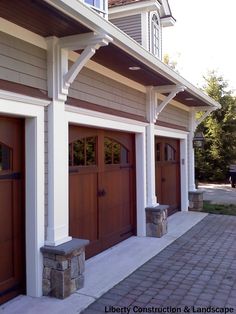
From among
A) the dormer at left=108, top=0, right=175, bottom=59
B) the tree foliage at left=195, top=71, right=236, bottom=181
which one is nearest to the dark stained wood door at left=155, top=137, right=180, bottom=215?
the dormer at left=108, top=0, right=175, bottom=59

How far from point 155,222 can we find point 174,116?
3429 mm

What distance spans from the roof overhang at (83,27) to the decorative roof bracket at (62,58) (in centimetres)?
9

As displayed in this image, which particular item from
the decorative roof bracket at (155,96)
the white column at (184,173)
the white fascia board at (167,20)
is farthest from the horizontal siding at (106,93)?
the white column at (184,173)

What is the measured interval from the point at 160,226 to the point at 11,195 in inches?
147

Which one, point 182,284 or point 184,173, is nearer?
→ point 182,284

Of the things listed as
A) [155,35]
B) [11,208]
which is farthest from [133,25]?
[11,208]

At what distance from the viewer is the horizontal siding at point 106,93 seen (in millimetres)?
5191

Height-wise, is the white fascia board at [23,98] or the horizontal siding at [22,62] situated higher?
the horizontal siding at [22,62]

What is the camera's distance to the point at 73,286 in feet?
14.3

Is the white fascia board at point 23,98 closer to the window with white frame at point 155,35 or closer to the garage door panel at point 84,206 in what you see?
the garage door panel at point 84,206

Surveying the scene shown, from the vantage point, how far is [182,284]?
185 inches

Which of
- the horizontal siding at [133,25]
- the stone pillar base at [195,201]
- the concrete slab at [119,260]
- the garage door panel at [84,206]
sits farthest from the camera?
the stone pillar base at [195,201]

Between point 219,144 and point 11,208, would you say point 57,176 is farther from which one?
point 219,144

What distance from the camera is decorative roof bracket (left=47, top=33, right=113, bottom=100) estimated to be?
4.36 m
